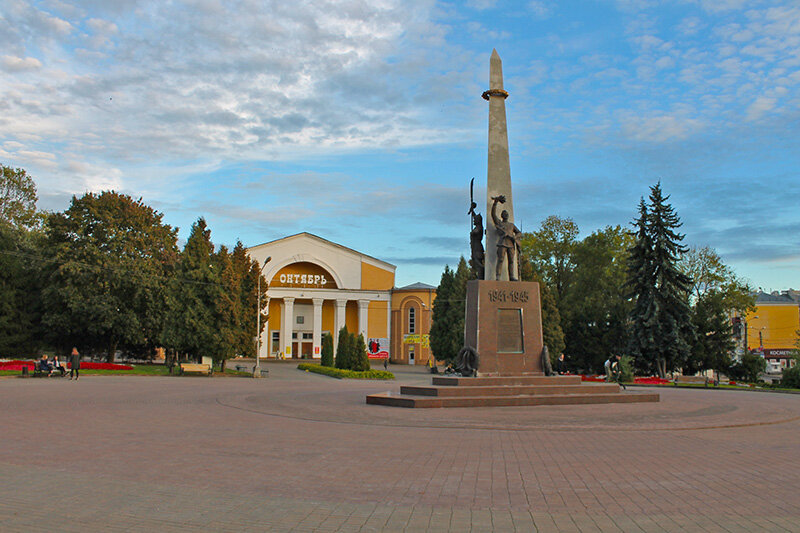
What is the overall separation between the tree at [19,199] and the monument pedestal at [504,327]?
40416 mm

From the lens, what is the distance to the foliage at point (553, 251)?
169 ft

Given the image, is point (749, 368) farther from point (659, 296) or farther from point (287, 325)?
point (287, 325)

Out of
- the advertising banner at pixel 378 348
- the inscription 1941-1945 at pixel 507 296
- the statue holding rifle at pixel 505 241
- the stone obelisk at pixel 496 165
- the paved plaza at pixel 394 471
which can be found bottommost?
the paved plaza at pixel 394 471

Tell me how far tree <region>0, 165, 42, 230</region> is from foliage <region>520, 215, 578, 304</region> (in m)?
37.7

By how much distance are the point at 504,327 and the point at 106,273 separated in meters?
31.0

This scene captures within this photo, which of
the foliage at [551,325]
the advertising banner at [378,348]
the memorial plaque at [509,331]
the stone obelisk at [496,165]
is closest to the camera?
the memorial plaque at [509,331]

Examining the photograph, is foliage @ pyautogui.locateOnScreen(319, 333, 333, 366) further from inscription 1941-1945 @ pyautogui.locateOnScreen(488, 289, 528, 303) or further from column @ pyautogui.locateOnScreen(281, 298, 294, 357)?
inscription 1941-1945 @ pyautogui.locateOnScreen(488, 289, 528, 303)

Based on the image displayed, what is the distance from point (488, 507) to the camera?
5852 mm

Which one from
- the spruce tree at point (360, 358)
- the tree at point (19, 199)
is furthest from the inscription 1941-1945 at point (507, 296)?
→ the tree at point (19, 199)

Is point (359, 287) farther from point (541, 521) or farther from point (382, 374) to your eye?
point (541, 521)

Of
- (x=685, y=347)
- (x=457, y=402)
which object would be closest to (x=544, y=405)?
(x=457, y=402)

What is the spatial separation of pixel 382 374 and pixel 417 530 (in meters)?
30.7

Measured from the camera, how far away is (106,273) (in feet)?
131

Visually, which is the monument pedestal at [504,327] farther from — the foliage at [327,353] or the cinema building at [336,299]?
the cinema building at [336,299]
